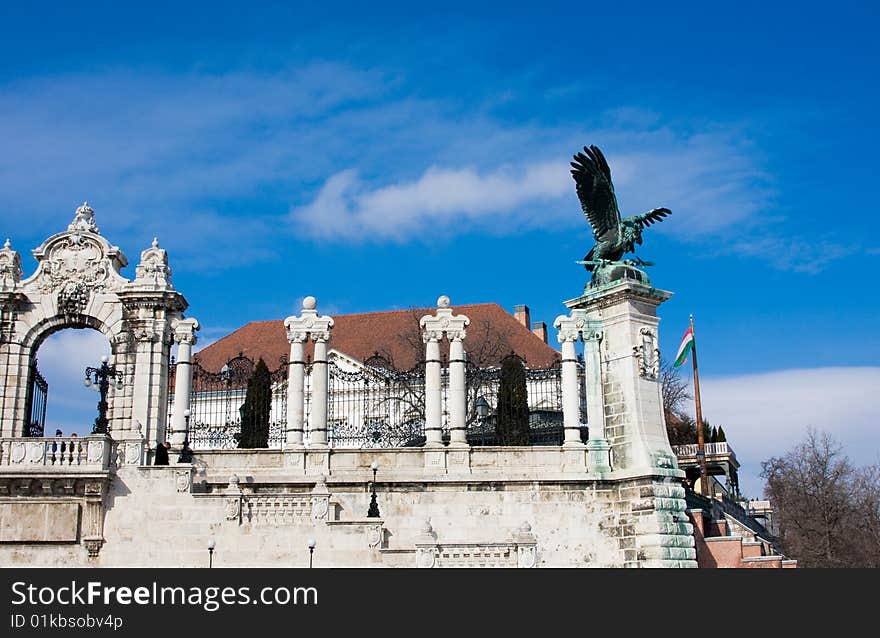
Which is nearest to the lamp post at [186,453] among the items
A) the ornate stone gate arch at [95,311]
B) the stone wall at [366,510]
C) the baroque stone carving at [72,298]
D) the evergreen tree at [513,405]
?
the stone wall at [366,510]

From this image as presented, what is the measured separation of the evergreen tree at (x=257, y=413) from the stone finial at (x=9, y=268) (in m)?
7.44

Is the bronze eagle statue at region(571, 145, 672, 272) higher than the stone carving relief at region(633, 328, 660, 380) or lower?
higher

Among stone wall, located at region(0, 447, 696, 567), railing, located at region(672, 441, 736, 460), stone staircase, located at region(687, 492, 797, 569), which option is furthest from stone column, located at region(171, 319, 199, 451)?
railing, located at region(672, 441, 736, 460)

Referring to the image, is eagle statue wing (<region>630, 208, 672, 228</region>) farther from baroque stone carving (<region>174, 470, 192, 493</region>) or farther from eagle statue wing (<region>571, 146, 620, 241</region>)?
baroque stone carving (<region>174, 470, 192, 493</region>)

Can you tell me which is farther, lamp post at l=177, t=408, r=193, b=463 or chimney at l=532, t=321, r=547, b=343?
chimney at l=532, t=321, r=547, b=343

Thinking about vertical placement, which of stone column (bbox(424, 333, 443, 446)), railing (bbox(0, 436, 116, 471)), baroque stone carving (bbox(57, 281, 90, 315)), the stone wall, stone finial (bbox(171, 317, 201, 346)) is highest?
baroque stone carving (bbox(57, 281, 90, 315))

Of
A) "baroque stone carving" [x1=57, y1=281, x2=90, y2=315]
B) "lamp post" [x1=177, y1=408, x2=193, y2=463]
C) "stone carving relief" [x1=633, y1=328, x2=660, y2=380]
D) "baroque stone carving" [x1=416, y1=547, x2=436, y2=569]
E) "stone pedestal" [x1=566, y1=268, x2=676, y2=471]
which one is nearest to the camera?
"baroque stone carving" [x1=416, y1=547, x2=436, y2=569]

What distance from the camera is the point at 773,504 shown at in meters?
57.0

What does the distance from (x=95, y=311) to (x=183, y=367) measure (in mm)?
2909

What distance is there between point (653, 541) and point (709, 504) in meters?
6.56

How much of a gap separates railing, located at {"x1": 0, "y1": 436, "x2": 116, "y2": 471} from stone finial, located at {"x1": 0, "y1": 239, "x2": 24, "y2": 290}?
15.6 ft

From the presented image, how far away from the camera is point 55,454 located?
25156 millimetres

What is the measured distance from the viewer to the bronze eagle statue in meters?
29.1
